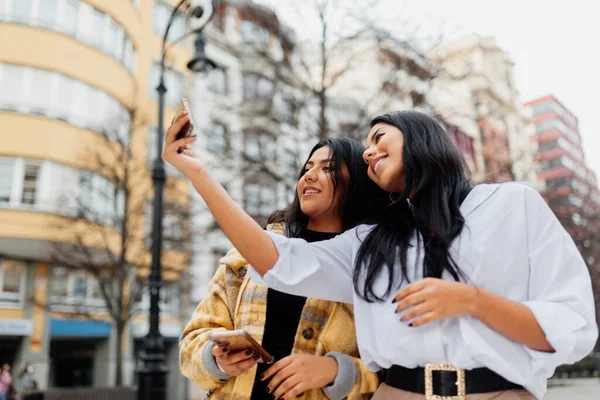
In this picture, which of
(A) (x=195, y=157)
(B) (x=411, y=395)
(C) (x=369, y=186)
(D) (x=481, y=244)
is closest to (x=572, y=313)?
(D) (x=481, y=244)

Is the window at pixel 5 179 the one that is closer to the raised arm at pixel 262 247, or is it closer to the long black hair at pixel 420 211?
the raised arm at pixel 262 247

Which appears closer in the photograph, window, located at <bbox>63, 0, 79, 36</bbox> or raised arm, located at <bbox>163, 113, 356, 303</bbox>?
raised arm, located at <bbox>163, 113, 356, 303</bbox>

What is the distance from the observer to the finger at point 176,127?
1.89 metres

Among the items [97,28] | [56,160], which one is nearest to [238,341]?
[56,160]

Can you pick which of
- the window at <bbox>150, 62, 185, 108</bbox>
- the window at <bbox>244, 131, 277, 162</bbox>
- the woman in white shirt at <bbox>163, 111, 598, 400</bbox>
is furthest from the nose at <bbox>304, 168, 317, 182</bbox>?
the window at <bbox>150, 62, 185, 108</bbox>

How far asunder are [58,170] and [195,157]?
20132 millimetres

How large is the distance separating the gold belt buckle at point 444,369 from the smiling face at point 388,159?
702 mm

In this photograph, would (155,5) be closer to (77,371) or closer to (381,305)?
(77,371)

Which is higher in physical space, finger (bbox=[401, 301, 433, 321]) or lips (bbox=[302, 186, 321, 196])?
lips (bbox=[302, 186, 321, 196])

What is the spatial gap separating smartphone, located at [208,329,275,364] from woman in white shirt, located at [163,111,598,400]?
0.75 ft

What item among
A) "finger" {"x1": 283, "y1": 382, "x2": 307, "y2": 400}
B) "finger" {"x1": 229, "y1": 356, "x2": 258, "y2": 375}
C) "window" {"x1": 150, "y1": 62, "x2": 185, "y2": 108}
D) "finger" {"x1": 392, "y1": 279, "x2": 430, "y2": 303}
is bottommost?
"finger" {"x1": 283, "y1": 382, "x2": 307, "y2": 400}

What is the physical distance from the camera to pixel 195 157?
200 centimetres

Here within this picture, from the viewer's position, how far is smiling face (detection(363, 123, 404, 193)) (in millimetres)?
2027

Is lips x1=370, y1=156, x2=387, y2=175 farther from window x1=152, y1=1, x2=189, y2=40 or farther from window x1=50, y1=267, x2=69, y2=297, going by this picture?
window x1=152, y1=1, x2=189, y2=40
